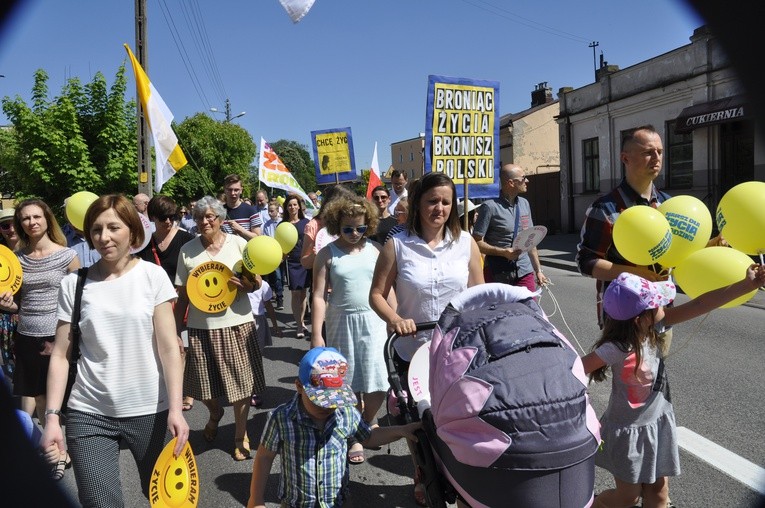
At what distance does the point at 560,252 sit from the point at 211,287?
14.9 meters

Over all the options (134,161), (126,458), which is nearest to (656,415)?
(126,458)

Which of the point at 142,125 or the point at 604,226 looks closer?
the point at 604,226

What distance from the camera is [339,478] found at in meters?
2.67

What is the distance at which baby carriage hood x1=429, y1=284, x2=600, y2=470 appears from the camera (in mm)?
1837

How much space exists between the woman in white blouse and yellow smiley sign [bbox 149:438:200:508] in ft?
4.01

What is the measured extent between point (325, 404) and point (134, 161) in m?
A: 13.9

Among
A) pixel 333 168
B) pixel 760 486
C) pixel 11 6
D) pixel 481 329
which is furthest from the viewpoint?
pixel 333 168

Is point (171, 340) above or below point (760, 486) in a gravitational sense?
above

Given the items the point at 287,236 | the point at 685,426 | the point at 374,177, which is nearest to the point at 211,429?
the point at 287,236

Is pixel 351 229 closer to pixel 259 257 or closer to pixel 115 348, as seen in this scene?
pixel 259 257

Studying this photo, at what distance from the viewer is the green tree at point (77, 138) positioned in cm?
1399

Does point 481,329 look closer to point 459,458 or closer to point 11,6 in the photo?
point 459,458

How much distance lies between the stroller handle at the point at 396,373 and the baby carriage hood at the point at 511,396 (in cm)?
58

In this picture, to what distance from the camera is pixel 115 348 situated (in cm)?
272
